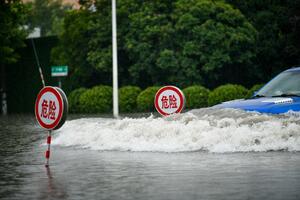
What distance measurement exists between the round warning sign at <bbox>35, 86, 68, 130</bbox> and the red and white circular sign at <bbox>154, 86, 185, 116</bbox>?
601cm

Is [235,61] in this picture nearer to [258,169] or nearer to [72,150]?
[72,150]

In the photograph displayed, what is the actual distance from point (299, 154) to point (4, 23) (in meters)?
45.6

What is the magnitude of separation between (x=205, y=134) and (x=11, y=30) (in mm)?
42601

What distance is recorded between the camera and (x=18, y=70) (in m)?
59.8

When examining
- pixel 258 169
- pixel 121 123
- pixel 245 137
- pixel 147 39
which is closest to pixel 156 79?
pixel 147 39

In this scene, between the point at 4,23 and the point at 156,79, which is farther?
the point at 4,23

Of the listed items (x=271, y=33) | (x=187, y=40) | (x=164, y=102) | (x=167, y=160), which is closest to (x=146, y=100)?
(x=187, y=40)

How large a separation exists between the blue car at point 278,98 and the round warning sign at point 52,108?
4.55 meters

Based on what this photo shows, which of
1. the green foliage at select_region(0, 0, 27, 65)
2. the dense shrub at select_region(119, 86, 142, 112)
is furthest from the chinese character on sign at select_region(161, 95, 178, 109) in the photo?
the green foliage at select_region(0, 0, 27, 65)

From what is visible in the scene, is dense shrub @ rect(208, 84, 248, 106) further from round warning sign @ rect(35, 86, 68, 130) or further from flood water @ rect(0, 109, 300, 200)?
round warning sign @ rect(35, 86, 68, 130)

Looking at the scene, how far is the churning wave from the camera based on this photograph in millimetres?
14992

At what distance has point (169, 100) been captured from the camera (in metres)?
19.4

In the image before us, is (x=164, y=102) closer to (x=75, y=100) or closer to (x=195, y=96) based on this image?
(x=195, y=96)

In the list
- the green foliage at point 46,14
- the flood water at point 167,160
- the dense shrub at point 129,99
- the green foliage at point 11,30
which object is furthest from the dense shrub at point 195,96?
the green foliage at point 46,14
